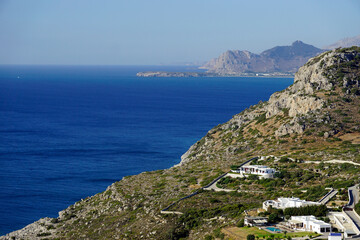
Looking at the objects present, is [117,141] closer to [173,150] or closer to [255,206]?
A: [173,150]

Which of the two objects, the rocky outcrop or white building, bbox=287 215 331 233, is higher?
white building, bbox=287 215 331 233

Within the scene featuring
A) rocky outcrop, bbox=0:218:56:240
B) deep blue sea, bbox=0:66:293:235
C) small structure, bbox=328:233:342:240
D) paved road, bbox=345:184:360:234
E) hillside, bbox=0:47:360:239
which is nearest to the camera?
small structure, bbox=328:233:342:240

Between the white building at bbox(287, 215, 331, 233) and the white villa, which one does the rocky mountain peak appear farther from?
the white building at bbox(287, 215, 331, 233)

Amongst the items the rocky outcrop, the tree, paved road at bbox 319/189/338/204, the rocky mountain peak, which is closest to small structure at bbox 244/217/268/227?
the tree

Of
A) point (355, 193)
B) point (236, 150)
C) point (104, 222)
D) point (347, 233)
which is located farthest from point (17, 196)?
point (347, 233)

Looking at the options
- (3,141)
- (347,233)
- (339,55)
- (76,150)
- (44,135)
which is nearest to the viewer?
(347,233)

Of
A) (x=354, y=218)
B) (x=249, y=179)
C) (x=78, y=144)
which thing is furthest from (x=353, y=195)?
(x=78, y=144)

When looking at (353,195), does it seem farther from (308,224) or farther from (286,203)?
(308,224)

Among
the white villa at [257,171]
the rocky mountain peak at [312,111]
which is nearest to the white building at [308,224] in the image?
the white villa at [257,171]

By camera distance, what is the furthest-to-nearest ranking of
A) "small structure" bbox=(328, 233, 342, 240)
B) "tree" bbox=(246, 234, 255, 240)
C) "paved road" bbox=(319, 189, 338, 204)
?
1. "paved road" bbox=(319, 189, 338, 204)
2. "tree" bbox=(246, 234, 255, 240)
3. "small structure" bbox=(328, 233, 342, 240)
